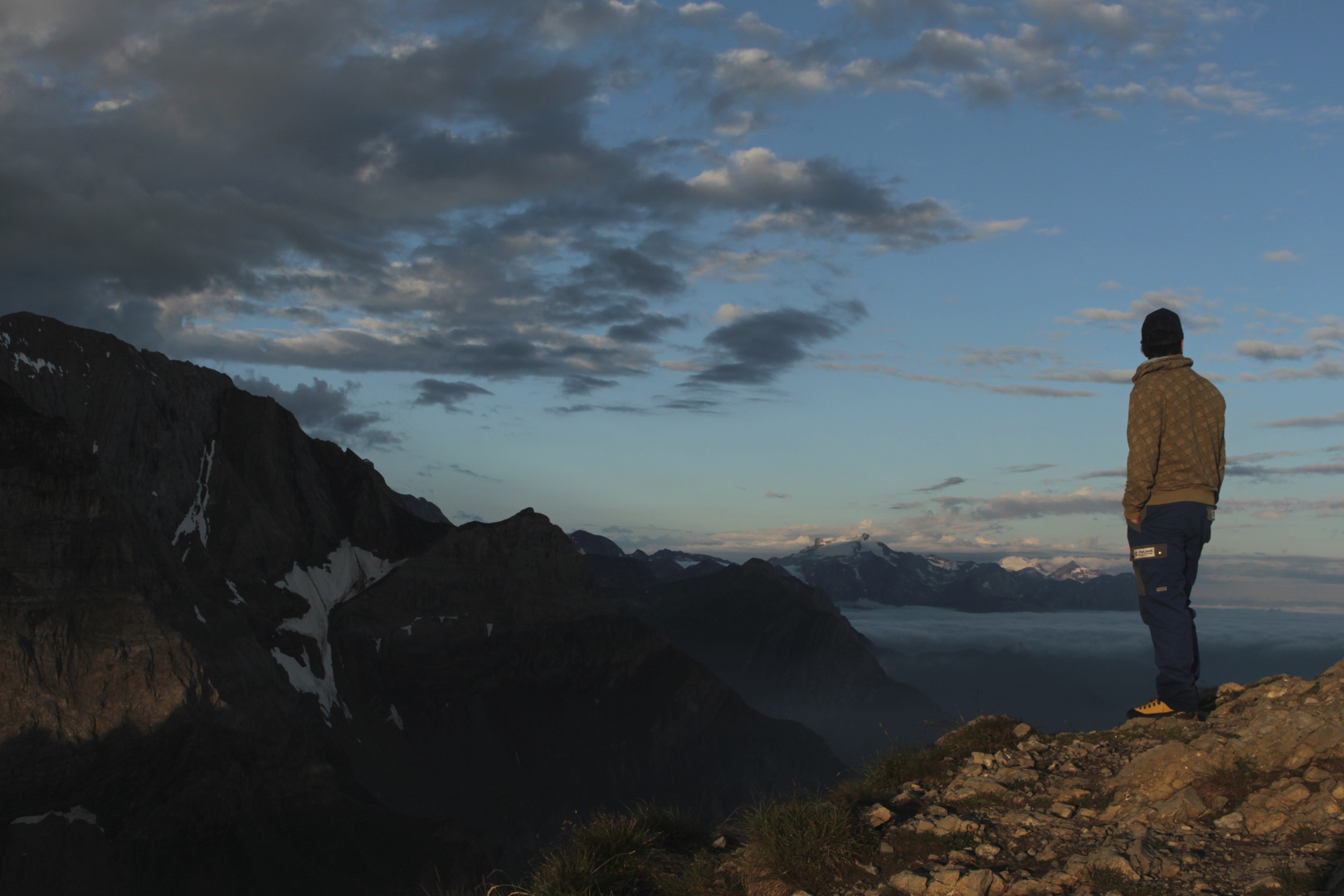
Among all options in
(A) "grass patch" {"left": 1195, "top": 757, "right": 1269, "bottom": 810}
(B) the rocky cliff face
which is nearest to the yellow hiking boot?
(A) "grass patch" {"left": 1195, "top": 757, "right": 1269, "bottom": 810}

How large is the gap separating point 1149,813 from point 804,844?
9.76 ft

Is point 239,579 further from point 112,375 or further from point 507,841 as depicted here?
point 507,841

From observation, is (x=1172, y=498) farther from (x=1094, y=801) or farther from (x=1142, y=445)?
(x=1094, y=801)

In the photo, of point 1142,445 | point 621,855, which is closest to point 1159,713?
point 1142,445

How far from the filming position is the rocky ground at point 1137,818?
6.20m

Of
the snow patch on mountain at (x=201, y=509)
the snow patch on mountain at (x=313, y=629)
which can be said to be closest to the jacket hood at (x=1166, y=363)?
the snow patch on mountain at (x=201, y=509)

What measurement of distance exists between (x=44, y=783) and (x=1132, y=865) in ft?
445

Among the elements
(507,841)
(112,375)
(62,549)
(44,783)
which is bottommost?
(507,841)

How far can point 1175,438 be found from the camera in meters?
9.85

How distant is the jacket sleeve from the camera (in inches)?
393

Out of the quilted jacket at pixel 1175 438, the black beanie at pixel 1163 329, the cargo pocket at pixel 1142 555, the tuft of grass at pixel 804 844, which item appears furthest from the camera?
the black beanie at pixel 1163 329

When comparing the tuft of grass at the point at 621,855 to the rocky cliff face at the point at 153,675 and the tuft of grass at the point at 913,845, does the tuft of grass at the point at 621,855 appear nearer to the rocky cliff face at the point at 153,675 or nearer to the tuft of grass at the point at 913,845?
the tuft of grass at the point at 913,845

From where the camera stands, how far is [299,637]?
600 feet

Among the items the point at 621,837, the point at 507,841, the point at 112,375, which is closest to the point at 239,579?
the point at 112,375
